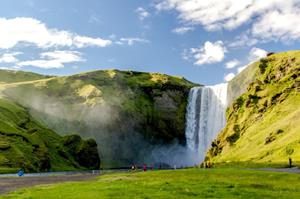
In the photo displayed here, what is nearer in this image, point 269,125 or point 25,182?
point 25,182

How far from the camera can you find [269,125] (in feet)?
552

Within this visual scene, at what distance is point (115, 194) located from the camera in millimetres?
42562

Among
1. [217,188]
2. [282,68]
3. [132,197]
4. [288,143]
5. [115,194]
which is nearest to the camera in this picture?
[132,197]

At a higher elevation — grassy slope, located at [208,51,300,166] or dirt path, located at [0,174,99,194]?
grassy slope, located at [208,51,300,166]

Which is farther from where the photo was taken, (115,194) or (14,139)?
(14,139)

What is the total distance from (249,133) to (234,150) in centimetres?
1177

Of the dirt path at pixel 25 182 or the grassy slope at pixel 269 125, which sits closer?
the dirt path at pixel 25 182

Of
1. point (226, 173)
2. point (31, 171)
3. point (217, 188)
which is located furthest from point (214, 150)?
point (217, 188)

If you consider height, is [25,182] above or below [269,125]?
below

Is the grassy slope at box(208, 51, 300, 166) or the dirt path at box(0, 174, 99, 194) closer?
the dirt path at box(0, 174, 99, 194)

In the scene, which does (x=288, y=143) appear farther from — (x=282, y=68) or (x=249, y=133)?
(x=282, y=68)

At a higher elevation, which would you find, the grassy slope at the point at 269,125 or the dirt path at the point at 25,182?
the grassy slope at the point at 269,125

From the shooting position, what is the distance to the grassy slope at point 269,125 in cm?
13800

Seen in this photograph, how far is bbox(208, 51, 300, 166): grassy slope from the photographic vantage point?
138 metres
